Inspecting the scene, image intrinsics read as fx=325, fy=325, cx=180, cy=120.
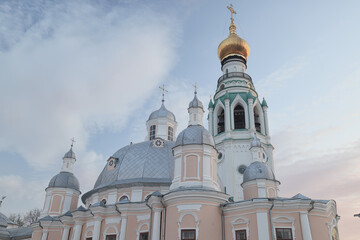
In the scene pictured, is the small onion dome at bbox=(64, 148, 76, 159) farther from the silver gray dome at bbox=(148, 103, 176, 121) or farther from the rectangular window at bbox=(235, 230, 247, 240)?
the rectangular window at bbox=(235, 230, 247, 240)

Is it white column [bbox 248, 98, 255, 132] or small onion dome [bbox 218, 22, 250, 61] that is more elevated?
small onion dome [bbox 218, 22, 250, 61]

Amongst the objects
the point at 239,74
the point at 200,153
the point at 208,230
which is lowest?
the point at 208,230

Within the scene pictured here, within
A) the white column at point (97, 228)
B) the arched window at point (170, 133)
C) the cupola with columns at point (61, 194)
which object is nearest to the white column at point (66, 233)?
the white column at point (97, 228)

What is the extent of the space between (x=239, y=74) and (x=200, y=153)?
16221mm

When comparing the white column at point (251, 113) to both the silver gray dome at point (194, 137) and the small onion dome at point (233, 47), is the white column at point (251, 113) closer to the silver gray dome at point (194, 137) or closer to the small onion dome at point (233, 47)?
the small onion dome at point (233, 47)

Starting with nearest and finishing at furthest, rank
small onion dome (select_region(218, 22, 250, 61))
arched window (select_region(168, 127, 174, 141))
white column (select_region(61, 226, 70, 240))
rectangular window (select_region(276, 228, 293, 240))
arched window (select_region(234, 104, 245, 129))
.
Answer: rectangular window (select_region(276, 228, 293, 240))
white column (select_region(61, 226, 70, 240))
arched window (select_region(234, 104, 245, 129))
arched window (select_region(168, 127, 174, 141))
small onion dome (select_region(218, 22, 250, 61))

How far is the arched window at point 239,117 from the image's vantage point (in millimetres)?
30513

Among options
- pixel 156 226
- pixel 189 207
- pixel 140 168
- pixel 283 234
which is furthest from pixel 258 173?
pixel 140 168

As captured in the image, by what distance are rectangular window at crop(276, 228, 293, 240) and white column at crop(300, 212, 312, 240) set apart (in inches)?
27.5

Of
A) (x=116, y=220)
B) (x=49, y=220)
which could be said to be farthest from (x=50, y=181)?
(x=116, y=220)

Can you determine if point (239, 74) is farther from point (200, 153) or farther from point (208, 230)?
point (208, 230)

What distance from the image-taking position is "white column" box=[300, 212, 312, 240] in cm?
1703

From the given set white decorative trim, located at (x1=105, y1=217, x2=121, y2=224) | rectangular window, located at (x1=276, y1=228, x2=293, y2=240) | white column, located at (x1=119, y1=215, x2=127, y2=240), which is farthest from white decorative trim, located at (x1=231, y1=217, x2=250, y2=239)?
white decorative trim, located at (x1=105, y1=217, x2=121, y2=224)

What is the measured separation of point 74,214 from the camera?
22531 mm
